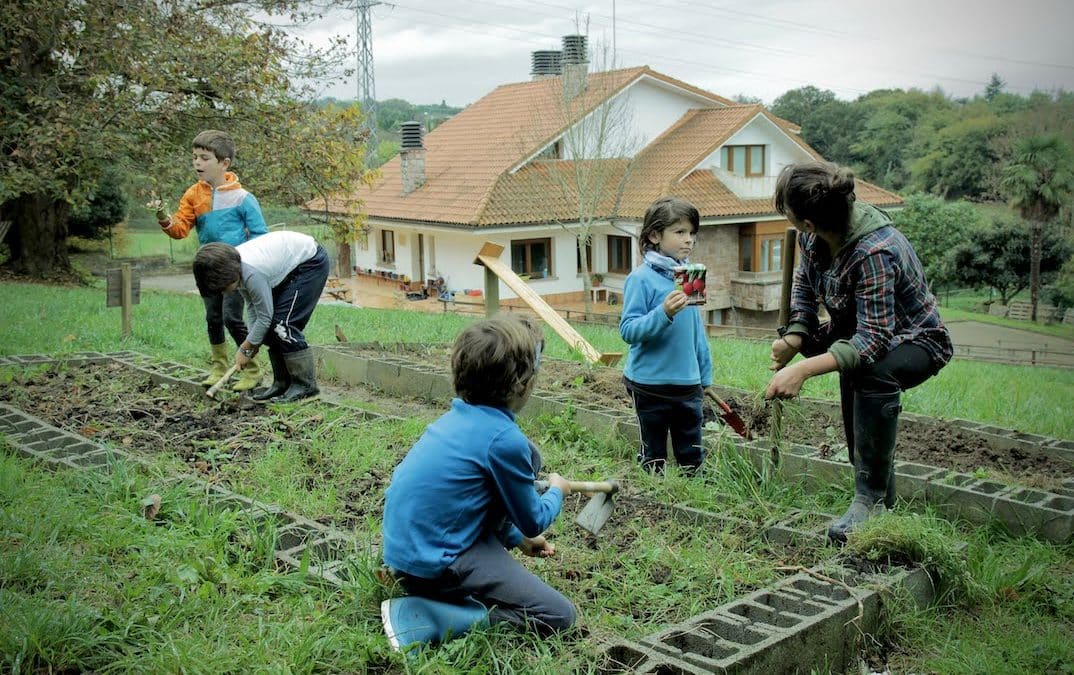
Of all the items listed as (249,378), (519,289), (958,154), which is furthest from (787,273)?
(958,154)

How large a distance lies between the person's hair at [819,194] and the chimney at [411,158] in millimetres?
28513

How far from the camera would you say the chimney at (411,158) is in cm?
3148

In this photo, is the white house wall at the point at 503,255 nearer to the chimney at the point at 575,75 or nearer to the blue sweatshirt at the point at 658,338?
the chimney at the point at 575,75

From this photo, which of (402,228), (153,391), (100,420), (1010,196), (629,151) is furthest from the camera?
(402,228)

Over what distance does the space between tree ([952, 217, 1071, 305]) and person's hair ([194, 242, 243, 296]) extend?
24.0m

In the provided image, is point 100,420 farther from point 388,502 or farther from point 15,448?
point 388,502

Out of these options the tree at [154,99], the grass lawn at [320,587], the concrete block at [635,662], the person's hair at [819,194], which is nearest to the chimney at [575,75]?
the tree at [154,99]

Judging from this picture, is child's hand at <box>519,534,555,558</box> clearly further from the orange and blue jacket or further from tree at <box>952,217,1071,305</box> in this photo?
tree at <box>952,217,1071,305</box>

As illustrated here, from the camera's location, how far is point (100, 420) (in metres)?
5.99

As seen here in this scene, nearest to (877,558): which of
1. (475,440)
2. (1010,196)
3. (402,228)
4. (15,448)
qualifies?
(475,440)

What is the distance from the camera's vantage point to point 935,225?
37.4m

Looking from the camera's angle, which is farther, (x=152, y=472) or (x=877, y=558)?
(x=152, y=472)

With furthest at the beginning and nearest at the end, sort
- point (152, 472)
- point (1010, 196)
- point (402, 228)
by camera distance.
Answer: point (402, 228), point (1010, 196), point (152, 472)

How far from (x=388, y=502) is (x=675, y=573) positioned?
1277mm
